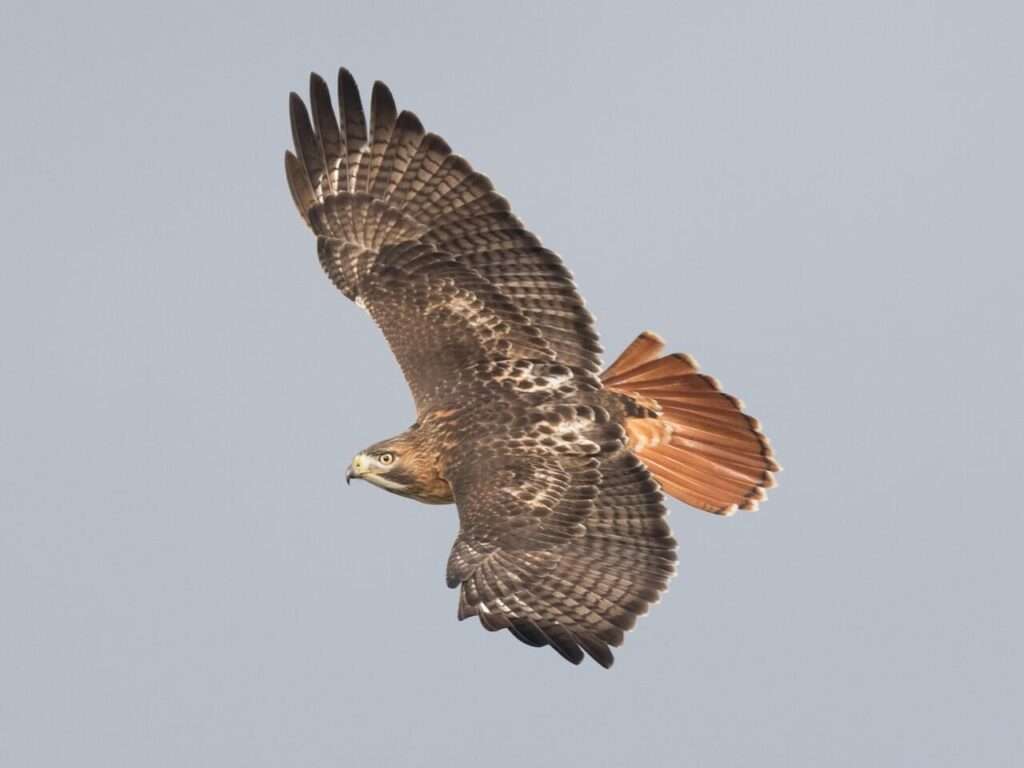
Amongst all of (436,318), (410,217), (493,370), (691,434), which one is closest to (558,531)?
(493,370)

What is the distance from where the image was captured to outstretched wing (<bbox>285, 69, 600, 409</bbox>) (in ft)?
49.1

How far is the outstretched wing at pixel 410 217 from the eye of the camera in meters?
15.0

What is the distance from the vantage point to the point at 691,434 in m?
15.3

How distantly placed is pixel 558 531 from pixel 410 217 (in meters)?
2.83

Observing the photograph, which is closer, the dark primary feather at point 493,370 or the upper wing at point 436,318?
the dark primary feather at point 493,370

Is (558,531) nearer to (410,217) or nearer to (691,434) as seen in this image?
(691,434)

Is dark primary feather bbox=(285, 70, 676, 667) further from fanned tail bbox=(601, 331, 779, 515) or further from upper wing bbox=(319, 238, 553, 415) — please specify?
fanned tail bbox=(601, 331, 779, 515)

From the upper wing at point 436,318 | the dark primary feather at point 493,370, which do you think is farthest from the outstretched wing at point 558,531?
the upper wing at point 436,318

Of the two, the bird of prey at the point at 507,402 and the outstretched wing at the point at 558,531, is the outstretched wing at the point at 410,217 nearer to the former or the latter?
the bird of prey at the point at 507,402

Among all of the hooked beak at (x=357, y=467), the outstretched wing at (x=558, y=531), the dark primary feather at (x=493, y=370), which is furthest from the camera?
the hooked beak at (x=357, y=467)

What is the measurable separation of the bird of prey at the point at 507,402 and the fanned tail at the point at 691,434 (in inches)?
0.4

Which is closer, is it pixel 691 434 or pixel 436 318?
pixel 436 318

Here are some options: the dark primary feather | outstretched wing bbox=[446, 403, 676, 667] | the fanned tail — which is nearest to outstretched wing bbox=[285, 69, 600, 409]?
the dark primary feather

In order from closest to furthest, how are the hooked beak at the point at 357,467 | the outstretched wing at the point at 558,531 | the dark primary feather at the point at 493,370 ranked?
the outstretched wing at the point at 558,531 < the dark primary feather at the point at 493,370 < the hooked beak at the point at 357,467
